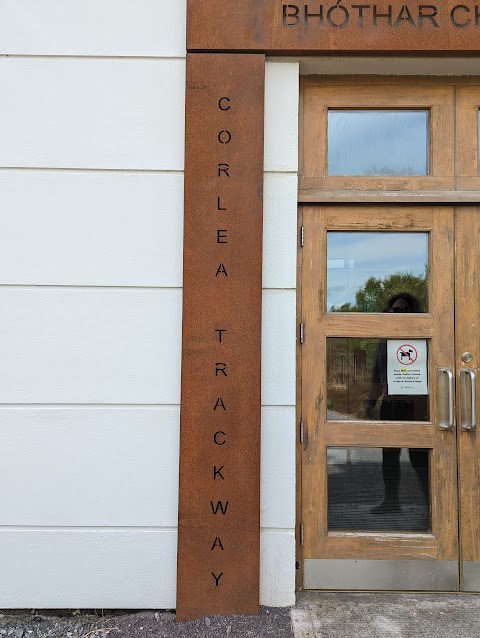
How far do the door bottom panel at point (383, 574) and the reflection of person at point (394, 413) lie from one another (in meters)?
0.31

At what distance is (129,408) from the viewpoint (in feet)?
9.41

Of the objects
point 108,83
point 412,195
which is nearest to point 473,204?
point 412,195

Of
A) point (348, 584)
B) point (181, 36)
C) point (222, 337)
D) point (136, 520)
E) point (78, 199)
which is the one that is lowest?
point (348, 584)

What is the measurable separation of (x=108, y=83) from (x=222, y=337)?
1.53 metres

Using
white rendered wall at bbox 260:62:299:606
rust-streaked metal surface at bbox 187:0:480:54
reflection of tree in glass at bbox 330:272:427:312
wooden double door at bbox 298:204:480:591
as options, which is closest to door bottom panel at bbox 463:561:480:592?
wooden double door at bbox 298:204:480:591

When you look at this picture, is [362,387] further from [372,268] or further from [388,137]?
[388,137]

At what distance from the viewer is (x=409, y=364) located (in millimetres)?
3061

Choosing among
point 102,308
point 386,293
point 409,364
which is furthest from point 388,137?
point 102,308

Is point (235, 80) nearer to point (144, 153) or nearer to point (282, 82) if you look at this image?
point (282, 82)

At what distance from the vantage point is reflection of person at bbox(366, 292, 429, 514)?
304 centimetres

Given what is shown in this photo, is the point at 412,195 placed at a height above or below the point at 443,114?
below

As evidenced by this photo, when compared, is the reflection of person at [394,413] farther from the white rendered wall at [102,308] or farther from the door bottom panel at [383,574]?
the white rendered wall at [102,308]

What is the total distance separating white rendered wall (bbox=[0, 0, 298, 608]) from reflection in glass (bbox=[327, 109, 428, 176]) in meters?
0.36

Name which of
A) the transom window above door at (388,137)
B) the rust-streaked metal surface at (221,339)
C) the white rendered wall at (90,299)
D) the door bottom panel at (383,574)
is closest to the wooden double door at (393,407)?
the door bottom panel at (383,574)
